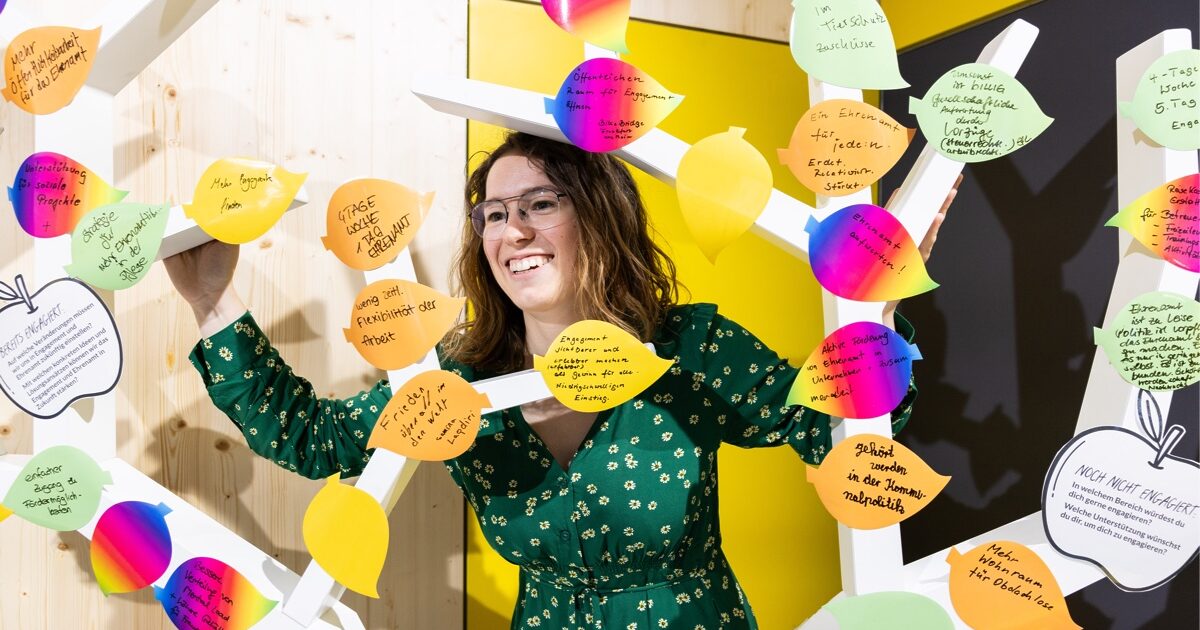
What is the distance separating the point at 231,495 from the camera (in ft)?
4.90

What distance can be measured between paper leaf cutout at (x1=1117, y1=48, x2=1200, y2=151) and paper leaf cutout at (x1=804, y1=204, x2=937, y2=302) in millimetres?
322

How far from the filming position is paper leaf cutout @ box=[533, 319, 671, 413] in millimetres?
1024

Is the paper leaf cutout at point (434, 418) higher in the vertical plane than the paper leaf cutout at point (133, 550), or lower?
higher

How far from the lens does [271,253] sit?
→ 4.97ft

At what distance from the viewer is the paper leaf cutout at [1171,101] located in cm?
102

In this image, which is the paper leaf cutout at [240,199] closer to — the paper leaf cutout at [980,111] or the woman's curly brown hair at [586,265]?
the woman's curly brown hair at [586,265]

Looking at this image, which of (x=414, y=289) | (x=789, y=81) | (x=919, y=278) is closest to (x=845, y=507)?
(x=919, y=278)

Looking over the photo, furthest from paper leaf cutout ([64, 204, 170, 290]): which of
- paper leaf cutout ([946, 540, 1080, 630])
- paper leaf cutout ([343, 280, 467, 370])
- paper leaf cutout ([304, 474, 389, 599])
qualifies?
paper leaf cutout ([946, 540, 1080, 630])

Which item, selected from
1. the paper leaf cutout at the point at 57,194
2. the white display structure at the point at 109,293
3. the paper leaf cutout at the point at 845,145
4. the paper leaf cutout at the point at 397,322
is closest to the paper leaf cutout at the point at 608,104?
the paper leaf cutout at the point at 845,145

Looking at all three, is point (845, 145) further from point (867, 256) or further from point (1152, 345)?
point (1152, 345)

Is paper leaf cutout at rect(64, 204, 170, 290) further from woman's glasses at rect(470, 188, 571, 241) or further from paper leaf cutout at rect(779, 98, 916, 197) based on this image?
paper leaf cutout at rect(779, 98, 916, 197)

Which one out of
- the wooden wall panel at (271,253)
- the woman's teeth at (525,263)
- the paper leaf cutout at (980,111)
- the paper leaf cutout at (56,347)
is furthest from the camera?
the wooden wall panel at (271,253)

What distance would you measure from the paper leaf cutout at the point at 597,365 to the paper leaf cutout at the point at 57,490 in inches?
24.6

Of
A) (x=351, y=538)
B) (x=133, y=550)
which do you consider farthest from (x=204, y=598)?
(x=351, y=538)
